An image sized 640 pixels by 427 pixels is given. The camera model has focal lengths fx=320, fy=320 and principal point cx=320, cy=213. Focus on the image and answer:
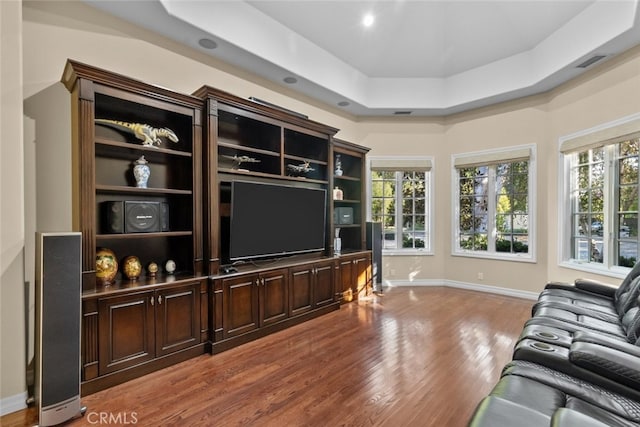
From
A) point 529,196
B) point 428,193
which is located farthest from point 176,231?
point 529,196

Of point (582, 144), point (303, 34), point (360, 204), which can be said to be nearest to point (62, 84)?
point (303, 34)

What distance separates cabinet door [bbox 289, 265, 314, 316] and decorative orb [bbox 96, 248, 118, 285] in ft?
5.89

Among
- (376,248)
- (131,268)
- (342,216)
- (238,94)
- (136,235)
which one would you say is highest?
(238,94)

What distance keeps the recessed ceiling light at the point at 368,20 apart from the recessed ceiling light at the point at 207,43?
1818mm

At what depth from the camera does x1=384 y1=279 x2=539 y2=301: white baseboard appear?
16.8ft

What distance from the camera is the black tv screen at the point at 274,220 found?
345 cm

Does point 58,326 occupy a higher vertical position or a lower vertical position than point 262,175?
lower

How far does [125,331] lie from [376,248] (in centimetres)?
374

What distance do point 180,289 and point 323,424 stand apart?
1.66 m

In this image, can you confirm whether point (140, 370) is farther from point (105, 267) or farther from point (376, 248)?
point (376, 248)

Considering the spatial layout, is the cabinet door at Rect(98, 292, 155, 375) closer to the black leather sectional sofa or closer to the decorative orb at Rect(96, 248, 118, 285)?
the decorative orb at Rect(96, 248, 118, 285)

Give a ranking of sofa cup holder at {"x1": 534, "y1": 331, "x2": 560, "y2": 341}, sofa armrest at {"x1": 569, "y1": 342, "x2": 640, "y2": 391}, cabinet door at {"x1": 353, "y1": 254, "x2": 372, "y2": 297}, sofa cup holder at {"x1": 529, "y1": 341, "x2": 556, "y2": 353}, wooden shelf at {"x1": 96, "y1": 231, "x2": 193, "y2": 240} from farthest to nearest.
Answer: cabinet door at {"x1": 353, "y1": 254, "x2": 372, "y2": 297}
wooden shelf at {"x1": 96, "y1": 231, "x2": 193, "y2": 240}
sofa cup holder at {"x1": 534, "y1": 331, "x2": 560, "y2": 341}
sofa cup holder at {"x1": 529, "y1": 341, "x2": 556, "y2": 353}
sofa armrest at {"x1": 569, "y1": 342, "x2": 640, "y2": 391}

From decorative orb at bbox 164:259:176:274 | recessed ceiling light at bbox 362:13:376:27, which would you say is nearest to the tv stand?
decorative orb at bbox 164:259:176:274

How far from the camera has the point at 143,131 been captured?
286 cm
